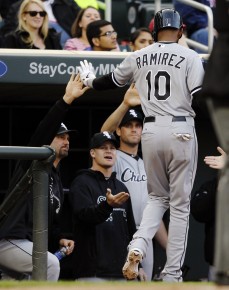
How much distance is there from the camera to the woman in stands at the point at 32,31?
10.9 meters

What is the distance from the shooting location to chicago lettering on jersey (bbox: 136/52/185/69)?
852 centimetres

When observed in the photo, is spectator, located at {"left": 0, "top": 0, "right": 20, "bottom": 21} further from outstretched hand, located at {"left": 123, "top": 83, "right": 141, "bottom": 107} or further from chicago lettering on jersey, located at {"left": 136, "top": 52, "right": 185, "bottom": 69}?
chicago lettering on jersey, located at {"left": 136, "top": 52, "right": 185, "bottom": 69}

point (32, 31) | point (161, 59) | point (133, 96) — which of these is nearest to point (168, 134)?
point (161, 59)

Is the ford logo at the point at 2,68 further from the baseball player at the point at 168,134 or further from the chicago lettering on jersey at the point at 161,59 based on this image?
the chicago lettering on jersey at the point at 161,59

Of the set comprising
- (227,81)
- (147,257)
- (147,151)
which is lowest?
(147,257)

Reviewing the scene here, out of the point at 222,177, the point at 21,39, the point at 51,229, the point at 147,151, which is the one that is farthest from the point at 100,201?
the point at 222,177

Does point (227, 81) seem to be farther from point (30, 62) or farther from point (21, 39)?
point (21, 39)

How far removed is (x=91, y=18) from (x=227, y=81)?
682cm

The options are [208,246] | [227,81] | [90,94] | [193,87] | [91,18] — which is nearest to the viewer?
[227,81]

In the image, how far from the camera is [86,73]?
908 centimetres

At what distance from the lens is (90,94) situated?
10766 mm

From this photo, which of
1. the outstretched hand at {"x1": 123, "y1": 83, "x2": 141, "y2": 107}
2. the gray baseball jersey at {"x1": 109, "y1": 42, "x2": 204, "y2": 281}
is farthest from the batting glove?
the gray baseball jersey at {"x1": 109, "y1": 42, "x2": 204, "y2": 281}

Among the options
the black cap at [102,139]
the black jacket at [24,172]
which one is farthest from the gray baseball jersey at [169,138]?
the black cap at [102,139]

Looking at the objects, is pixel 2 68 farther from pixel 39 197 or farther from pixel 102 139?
pixel 39 197
